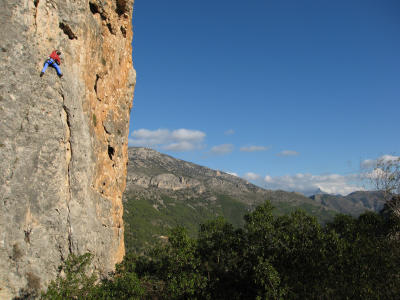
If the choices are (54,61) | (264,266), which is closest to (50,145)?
(54,61)

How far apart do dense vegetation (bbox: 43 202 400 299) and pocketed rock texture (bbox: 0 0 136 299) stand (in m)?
2.39

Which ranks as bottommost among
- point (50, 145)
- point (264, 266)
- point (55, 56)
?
point (264, 266)

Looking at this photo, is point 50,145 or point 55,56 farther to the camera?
point 55,56

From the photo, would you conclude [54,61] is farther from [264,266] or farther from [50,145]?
[264,266]

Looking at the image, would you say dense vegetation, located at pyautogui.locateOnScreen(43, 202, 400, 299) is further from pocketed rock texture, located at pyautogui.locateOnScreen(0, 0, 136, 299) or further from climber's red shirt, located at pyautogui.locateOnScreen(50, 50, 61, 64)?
climber's red shirt, located at pyautogui.locateOnScreen(50, 50, 61, 64)

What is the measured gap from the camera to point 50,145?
2120 cm

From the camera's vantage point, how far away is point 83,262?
20234mm

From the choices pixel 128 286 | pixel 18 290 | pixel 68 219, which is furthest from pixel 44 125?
pixel 128 286

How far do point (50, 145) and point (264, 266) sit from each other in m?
20.6

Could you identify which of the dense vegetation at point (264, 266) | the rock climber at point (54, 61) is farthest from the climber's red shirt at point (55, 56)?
the dense vegetation at point (264, 266)

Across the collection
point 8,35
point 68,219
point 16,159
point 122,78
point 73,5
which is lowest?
point 68,219

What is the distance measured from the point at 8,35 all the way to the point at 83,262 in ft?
54.3

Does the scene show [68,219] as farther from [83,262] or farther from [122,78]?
[122,78]

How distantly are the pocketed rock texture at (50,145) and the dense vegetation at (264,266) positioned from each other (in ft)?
7.85
